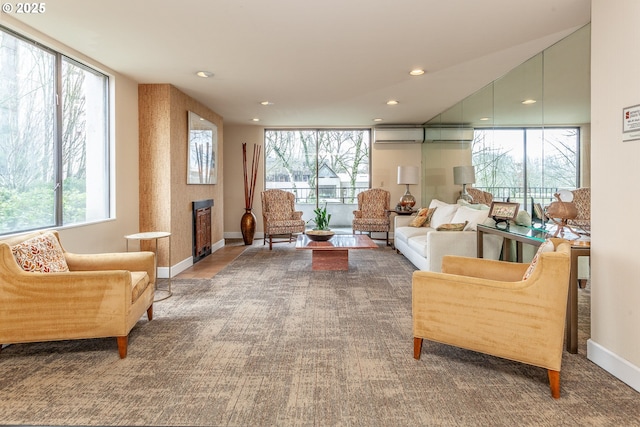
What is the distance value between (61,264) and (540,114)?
4.19 metres

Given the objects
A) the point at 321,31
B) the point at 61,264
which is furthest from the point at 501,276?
the point at 61,264

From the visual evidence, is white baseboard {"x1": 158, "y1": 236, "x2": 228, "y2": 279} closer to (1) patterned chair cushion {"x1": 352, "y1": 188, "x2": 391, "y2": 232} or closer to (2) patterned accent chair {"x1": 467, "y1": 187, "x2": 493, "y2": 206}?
(1) patterned chair cushion {"x1": 352, "y1": 188, "x2": 391, "y2": 232}

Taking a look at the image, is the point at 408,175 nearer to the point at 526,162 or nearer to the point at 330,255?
the point at 330,255

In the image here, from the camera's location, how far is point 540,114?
3.48 m

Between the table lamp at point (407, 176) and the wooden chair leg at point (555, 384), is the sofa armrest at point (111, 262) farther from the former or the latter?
the table lamp at point (407, 176)

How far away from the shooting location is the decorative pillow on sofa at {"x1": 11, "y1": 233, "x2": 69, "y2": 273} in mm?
2350

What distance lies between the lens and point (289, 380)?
6.93 ft

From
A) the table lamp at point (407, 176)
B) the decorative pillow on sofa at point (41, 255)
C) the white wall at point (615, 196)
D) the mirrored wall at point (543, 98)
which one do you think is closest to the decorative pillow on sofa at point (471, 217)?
the mirrored wall at point (543, 98)

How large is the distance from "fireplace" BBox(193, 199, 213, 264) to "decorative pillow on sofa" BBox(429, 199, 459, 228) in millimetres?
3417

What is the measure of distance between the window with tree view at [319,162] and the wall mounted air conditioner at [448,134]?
52.5 inches

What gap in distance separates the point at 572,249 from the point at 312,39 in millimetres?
2533

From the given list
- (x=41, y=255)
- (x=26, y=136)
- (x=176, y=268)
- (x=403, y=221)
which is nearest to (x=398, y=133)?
(x=403, y=221)

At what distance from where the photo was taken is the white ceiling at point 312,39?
262cm

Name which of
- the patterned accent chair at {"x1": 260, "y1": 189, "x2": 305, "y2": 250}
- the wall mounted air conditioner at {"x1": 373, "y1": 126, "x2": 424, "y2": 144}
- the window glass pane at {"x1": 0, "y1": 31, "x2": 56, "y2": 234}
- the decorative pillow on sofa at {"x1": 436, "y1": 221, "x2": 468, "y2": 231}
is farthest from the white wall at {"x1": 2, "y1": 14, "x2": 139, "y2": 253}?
the wall mounted air conditioner at {"x1": 373, "y1": 126, "x2": 424, "y2": 144}
